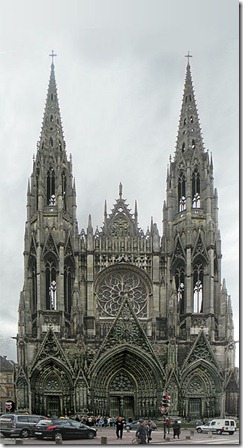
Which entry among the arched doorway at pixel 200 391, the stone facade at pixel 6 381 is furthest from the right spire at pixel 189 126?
the stone facade at pixel 6 381

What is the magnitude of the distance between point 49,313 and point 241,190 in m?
25.2

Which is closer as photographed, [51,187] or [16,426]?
[16,426]

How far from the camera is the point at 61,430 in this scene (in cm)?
3269

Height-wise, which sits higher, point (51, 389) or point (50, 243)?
point (50, 243)

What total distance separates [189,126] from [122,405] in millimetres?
21141

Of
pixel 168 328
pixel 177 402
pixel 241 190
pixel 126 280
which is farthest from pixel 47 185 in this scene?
pixel 241 190

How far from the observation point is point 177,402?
172 feet

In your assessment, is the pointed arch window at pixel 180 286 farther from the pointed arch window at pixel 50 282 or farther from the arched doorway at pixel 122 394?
the pointed arch window at pixel 50 282

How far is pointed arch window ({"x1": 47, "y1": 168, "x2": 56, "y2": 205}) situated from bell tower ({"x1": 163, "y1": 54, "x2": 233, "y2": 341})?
8.35 m

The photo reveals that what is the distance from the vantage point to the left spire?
195ft

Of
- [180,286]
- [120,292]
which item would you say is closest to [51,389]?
[120,292]

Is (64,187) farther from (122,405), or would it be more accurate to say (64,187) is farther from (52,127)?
(122,405)

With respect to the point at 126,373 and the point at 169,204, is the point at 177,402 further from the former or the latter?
the point at 169,204

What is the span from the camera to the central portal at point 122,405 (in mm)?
54656
